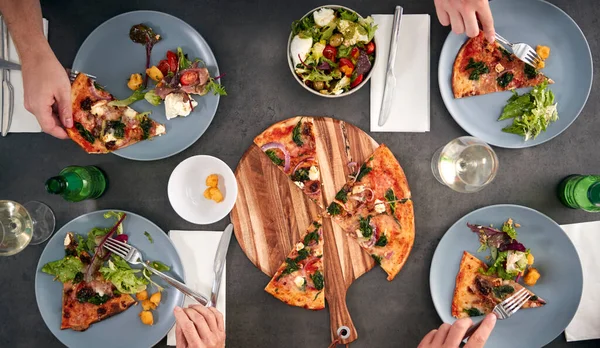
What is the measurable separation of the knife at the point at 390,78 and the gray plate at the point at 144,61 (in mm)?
1078

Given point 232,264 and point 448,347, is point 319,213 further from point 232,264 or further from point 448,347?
point 448,347

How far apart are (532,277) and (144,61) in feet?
9.45

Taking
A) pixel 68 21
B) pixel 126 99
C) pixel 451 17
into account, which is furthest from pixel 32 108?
pixel 451 17

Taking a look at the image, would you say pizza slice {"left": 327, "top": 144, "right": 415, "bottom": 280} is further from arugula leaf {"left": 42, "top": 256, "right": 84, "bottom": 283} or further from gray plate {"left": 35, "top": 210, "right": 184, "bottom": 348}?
arugula leaf {"left": 42, "top": 256, "right": 84, "bottom": 283}

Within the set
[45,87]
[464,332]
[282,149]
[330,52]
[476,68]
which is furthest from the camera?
[282,149]

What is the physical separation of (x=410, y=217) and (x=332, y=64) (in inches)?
43.5

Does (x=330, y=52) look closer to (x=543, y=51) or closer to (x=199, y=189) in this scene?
(x=199, y=189)

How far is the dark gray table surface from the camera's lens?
320 cm

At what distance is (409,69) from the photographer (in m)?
3.13

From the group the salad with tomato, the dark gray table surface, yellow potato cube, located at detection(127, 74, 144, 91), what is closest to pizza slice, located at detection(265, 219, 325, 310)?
the dark gray table surface

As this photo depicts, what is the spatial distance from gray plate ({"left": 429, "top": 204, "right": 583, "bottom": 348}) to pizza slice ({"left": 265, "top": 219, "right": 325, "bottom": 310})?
0.74m

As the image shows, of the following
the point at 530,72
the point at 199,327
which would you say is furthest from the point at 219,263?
the point at 530,72

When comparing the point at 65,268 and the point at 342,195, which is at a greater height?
the point at 342,195

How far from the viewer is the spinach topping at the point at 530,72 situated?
121 inches
